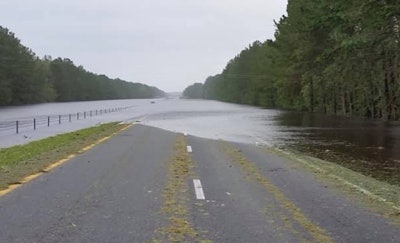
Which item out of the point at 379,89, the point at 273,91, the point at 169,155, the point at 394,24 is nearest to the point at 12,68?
the point at 273,91

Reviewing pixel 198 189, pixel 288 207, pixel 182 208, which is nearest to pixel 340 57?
pixel 198 189

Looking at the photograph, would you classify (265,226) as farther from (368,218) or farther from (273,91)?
(273,91)

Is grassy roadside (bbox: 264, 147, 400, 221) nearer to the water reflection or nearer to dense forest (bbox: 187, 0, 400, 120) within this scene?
the water reflection

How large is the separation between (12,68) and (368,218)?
12534 cm

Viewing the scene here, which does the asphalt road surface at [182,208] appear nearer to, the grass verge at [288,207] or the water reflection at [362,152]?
the grass verge at [288,207]

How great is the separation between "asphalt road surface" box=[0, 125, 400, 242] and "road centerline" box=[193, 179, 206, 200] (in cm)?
2

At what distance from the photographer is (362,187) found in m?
9.86

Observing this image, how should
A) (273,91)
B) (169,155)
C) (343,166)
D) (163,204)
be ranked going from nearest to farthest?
(163,204)
(343,166)
(169,155)
(273,91)

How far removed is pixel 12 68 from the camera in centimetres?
12262

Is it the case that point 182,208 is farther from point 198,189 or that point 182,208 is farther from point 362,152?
point 362,152

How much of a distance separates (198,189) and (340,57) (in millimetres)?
33688

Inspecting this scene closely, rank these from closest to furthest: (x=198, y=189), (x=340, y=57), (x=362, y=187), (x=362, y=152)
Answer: (x=198, y=189), (x=362, y=187), (x=362, y=152), (x=340, y=57)

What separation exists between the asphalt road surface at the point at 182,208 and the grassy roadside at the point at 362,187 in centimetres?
32

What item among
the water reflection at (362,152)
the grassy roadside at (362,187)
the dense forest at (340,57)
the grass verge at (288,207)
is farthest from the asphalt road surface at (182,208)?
the dense forest at (340,57)
